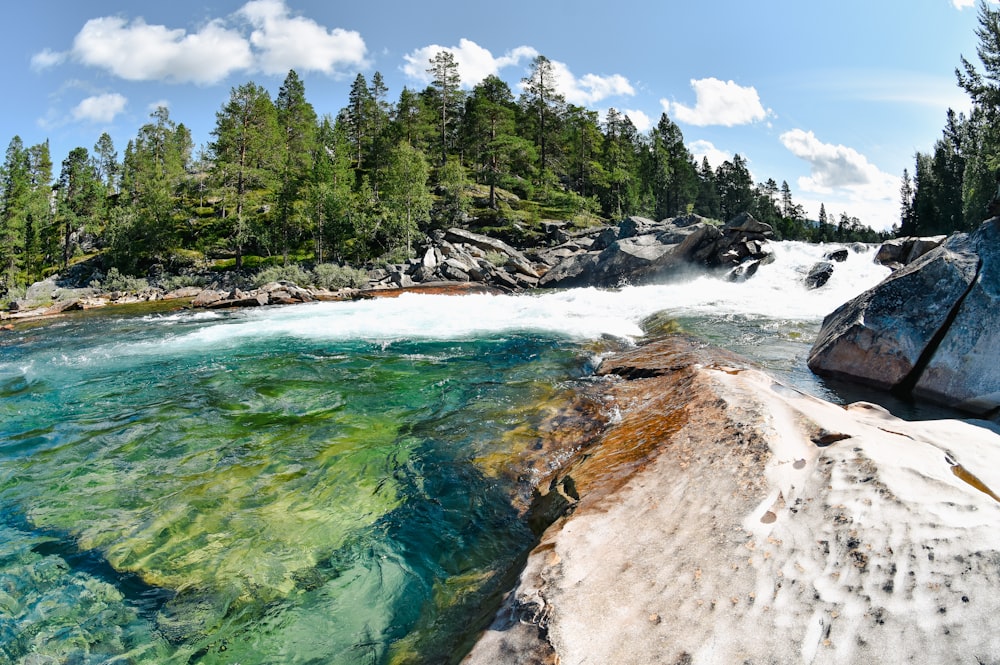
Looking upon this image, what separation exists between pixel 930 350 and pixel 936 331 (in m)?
0.29

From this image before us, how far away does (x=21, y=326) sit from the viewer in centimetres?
2291

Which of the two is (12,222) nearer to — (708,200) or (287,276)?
(287,276)

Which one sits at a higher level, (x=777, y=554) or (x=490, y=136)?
(x=490, y=136)

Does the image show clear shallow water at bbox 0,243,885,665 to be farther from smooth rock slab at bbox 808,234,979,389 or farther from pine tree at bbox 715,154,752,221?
pine tree at bbox 715,154,752,221

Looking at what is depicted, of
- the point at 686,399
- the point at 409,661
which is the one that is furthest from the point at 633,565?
the point at 686,399

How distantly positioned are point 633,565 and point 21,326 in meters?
31.5

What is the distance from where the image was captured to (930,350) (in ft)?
22.4

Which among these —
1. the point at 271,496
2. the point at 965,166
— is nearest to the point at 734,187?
the point at 965,166

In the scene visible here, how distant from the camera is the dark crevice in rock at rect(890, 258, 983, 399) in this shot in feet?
22.0

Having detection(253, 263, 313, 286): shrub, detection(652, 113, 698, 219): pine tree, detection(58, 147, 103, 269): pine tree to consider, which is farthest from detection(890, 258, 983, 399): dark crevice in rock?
detection(58, 147, 103, 269): pine tree

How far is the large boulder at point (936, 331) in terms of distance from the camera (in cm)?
618

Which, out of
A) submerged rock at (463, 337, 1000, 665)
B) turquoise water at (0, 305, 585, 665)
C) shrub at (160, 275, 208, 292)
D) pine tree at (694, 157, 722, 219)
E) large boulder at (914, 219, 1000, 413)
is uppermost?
pine tree at (694, 157, 722, 219)

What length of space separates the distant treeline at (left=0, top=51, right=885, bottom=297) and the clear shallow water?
119ft

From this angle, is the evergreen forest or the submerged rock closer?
the submerged rock
